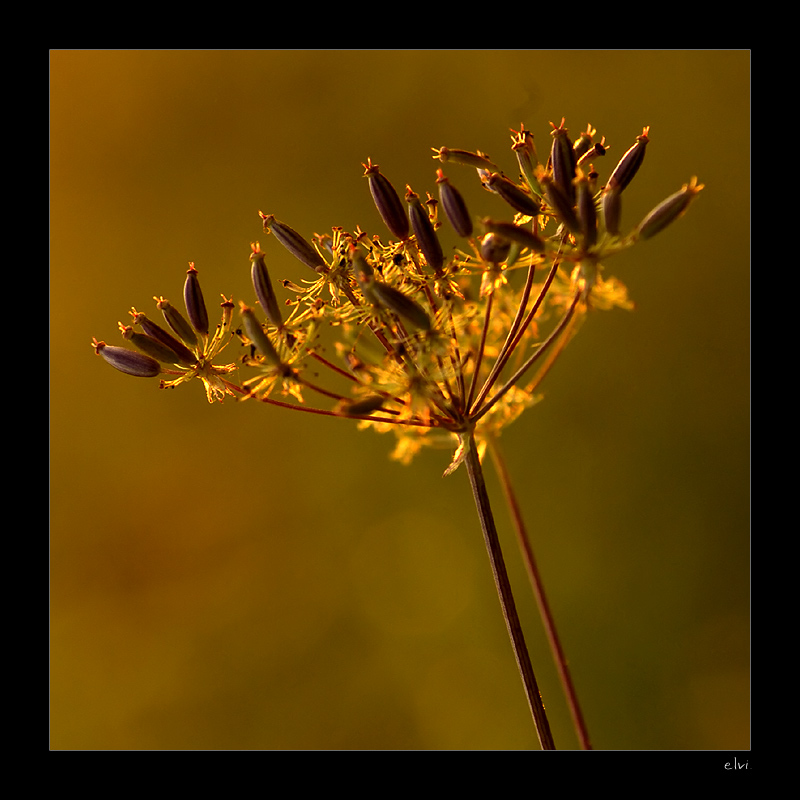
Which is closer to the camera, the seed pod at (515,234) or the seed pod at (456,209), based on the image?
the seed pod at (515,234)

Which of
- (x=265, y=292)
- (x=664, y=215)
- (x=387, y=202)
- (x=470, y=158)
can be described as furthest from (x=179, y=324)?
(x=664, y=215)

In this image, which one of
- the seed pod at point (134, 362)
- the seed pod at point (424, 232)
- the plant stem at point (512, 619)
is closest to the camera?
the plant stem at point (512, 619)

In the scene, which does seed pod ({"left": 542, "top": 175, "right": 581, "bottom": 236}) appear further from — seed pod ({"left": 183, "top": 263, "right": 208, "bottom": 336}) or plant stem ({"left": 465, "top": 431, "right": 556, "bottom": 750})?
seed pod ({"left": 183, "top": 263, "right": 208, "bottom": 336})

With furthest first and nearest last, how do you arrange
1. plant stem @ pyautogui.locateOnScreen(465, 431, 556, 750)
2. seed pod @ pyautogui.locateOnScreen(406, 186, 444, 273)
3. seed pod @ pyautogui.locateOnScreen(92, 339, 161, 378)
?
seed pod @ pyautogui.locateOnScreen(92, 339, 161, 378)
seed pod @ pyautogui.locateOnScreen(406, 186, 444, 273)
plant stem @ pyautogui.locateOnScreen(465, 431, 556, 750)

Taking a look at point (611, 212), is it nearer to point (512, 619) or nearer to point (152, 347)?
point (512, 619)

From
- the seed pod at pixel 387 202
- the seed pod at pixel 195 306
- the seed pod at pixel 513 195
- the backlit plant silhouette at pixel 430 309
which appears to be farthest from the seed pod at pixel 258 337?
the seed pod at pixel 513 195

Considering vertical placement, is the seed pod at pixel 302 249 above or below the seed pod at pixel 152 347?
above

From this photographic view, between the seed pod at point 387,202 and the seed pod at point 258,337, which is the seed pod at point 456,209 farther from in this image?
the seed pod at point 258,337

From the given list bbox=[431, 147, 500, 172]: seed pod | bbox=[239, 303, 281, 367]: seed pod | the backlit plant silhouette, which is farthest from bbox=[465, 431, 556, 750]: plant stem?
bbox=[431, 147, 500, 172]: seed pod

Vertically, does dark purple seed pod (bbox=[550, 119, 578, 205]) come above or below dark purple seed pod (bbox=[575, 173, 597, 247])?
above
